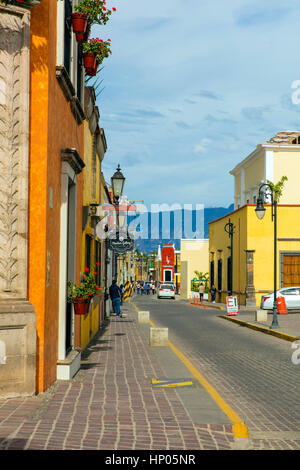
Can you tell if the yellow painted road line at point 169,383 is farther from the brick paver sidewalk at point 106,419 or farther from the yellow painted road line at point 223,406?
the yellow painted road line at point 223,406

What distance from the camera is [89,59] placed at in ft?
39.4

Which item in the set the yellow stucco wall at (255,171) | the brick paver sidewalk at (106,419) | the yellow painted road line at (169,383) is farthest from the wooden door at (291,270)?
the yellow painted road line at (169,383)

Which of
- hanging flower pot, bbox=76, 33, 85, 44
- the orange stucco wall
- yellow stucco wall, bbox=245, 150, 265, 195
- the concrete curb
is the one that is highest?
yellow stucco wall, bbox=245, 150, 265, 195

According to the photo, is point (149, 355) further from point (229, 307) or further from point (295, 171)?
point (295, 171)

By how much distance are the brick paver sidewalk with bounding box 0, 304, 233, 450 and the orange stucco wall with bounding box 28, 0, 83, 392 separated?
0.80 m

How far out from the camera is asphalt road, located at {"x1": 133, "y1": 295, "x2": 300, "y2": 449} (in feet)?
24.1

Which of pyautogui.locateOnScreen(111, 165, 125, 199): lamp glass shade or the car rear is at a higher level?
pyautogui.locateOnScreen(111, 165, 125, 199): lamp glass shade

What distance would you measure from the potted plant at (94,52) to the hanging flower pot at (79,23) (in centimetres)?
120

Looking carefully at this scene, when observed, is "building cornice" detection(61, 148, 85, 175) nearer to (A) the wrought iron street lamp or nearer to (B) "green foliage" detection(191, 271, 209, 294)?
(A) the wrought iron street lamp

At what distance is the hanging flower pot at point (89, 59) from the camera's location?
12.0 meters

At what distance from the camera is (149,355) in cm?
1360

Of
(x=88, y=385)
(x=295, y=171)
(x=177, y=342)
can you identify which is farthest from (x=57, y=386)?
(x=295, y=171)

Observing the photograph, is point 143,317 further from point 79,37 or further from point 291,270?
point 291,270

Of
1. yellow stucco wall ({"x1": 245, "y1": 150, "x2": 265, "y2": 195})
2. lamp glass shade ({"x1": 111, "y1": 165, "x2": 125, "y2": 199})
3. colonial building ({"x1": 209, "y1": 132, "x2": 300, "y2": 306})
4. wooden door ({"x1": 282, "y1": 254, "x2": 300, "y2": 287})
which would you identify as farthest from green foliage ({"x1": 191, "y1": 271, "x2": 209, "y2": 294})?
lamp glass shade ({"x1": 111, "y1": 165, "x2": 125, "y2": 199})
